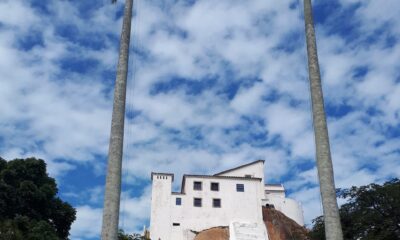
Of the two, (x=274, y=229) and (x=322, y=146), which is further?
(x=274, y=229)

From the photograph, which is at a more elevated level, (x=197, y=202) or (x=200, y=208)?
(x=197, y=202)

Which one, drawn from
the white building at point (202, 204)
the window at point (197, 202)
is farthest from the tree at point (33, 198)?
the window at point (197, 202)

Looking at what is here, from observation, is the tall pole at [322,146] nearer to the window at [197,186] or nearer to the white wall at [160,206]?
the white wall at [160,206]

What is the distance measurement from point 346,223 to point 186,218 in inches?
1192

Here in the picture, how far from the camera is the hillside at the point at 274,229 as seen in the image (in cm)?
6116

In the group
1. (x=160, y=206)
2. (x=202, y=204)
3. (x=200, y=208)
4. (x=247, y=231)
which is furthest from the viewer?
(x=202, y=204)

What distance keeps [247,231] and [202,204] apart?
6655 mm

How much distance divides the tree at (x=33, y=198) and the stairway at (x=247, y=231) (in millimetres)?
21820

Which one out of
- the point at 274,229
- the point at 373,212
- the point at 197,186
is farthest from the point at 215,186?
the point at 373,212

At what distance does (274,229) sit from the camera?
64.0m

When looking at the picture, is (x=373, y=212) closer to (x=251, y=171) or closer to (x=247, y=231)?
Answer: (x=247, y=231)

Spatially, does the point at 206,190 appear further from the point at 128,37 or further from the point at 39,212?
the point at 128,37

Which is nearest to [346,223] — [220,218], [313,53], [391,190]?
[391,190]

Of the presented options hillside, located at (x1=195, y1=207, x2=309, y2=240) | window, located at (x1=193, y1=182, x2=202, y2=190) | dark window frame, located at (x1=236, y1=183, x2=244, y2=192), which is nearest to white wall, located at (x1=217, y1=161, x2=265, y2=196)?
dark window frame, located at (x1=236, y1=183, x2=244, y2=192)
